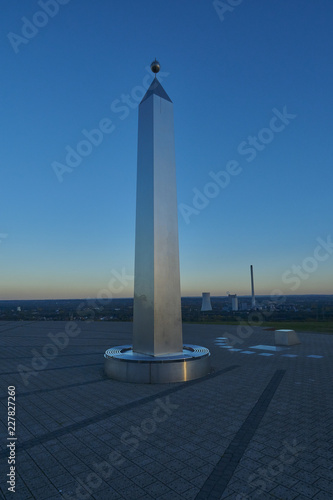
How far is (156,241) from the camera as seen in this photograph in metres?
11.0

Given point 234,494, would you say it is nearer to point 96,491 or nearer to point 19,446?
point 96,491

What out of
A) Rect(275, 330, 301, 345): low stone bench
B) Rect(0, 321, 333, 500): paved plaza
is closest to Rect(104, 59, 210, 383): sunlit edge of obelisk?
Rect(0, 321, 333, 500): paved plaza

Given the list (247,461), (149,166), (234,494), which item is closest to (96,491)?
(234,494)

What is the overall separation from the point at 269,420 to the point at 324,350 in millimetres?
10731

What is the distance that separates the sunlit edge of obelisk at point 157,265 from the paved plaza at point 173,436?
0.67m

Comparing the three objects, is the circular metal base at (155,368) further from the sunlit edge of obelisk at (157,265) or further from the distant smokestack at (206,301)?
the distant smokestack at (206,301)

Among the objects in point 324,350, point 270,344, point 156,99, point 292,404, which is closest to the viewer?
point 292,404

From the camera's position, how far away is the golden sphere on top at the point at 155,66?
12133mm

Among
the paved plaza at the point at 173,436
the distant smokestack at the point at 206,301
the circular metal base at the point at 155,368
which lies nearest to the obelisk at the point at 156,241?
the circular metal base at the point at 155,368

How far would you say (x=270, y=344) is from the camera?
18000mm

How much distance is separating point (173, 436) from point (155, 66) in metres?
12.2

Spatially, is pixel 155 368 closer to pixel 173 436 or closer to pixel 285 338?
pixel 173 436

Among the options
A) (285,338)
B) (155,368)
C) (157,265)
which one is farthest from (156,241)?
(285,338)

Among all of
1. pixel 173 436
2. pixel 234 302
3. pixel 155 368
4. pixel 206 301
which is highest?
pixel 206 301
